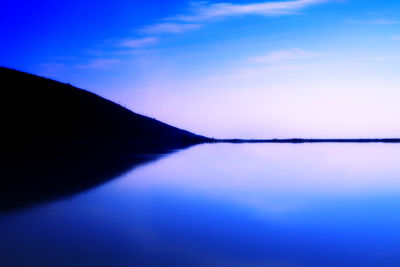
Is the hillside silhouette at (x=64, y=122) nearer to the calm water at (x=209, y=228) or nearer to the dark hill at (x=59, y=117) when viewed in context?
the dark hill at (x=59, y=117)

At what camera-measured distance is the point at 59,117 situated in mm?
68375

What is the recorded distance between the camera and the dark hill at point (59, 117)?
193ft

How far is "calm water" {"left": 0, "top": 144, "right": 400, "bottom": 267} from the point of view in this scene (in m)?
4.84

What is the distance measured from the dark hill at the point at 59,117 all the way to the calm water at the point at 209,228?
146 ft

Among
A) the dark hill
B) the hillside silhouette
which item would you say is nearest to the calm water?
the hillside silhouette

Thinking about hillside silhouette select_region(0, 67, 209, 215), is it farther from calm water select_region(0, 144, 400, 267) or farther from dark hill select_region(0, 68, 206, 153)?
calm water select_region(0, 144, 400, 267)

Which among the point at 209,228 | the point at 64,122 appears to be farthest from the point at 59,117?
the point at 209,228

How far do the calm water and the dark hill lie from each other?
4456 cm

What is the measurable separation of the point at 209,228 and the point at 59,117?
6754 cm

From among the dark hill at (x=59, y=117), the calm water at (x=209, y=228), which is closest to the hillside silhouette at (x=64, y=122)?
the dark hill at (x=59, y=117)

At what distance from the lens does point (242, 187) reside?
39.9ft

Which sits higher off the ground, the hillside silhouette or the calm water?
the hillside silhouette

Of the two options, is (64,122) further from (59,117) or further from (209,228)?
(209,228)

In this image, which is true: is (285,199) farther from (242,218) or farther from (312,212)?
(242,218)
